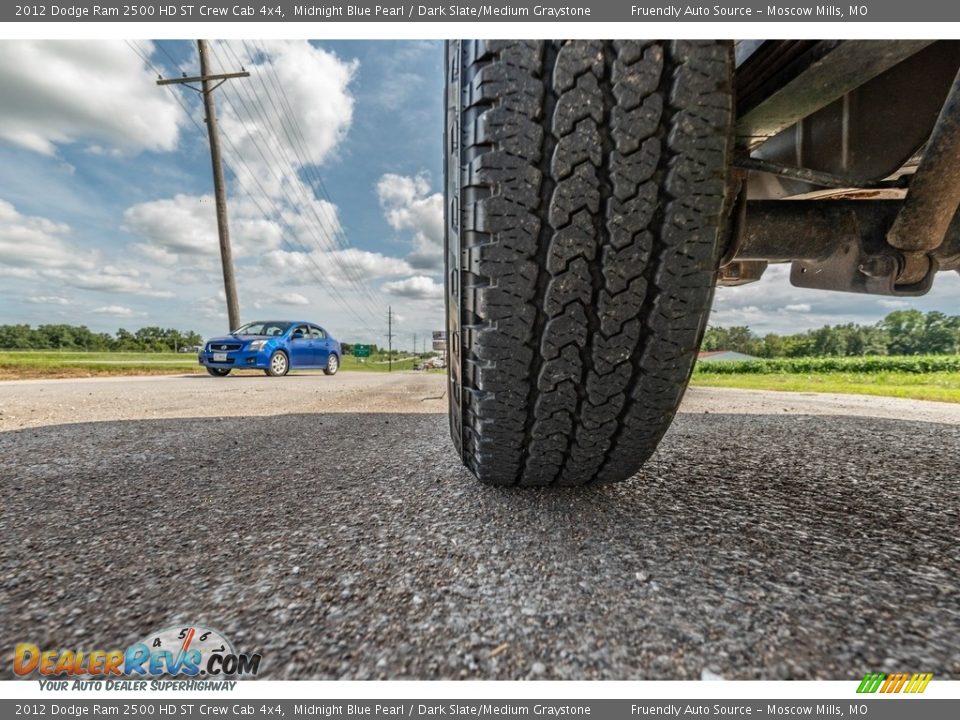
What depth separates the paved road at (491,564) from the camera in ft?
1.66

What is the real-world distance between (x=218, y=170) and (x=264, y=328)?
207 inches

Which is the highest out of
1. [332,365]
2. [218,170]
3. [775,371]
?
[218,170]

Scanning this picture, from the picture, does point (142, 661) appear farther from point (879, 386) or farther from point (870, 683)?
point (879, 386)

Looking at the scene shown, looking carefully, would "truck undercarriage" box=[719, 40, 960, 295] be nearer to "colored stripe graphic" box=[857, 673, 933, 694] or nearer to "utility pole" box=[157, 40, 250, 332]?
"colored stripe graphic" box=[857, 673, 933, 694]

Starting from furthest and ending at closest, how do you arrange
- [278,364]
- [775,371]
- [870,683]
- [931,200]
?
[775,371]
[278,364]
[931,200]
[870,683]

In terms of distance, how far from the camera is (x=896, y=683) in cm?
48

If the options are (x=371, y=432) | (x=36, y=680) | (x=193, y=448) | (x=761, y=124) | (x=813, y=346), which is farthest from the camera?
(x=813, y=346)

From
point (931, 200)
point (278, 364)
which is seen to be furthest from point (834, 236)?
point (278, 364)

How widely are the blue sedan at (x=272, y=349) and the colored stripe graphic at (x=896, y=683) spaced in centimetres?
785

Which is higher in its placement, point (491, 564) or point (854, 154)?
point (854, 154)

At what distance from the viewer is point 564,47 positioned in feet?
2.22
